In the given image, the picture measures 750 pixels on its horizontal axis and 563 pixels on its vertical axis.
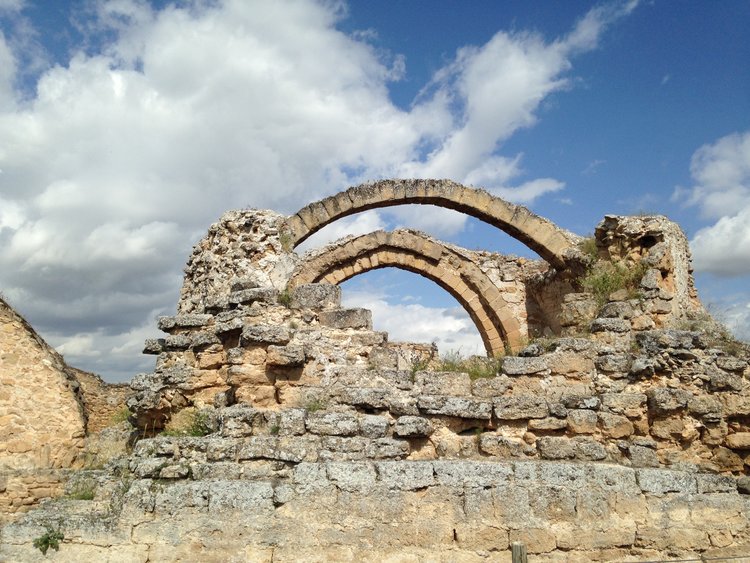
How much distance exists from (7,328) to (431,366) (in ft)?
23.0

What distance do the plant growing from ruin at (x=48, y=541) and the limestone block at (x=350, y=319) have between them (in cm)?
279

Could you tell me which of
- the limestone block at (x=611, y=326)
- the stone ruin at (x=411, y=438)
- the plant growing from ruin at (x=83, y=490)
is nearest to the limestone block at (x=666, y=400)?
the stone ruin at (x=411, y=438)

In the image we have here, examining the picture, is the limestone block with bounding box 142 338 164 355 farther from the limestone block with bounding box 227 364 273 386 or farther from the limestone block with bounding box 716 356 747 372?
the limestone block with bounding box 716 356 747 372

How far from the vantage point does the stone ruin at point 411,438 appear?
455 centimetres

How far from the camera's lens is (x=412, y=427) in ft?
17.0

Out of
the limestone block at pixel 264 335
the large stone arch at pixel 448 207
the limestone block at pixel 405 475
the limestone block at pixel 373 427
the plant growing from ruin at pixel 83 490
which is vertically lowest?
the plant growing from ruin at pixel 83 490

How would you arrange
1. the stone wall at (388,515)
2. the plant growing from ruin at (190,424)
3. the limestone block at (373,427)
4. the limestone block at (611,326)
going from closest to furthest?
the stone wall at (388,515), the limestone block at (373,427), the plant growing from ruin at (190,424), the limestone block at (611,326)

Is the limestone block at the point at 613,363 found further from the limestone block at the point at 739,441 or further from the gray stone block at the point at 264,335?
the gray stone block at the point at 264,335

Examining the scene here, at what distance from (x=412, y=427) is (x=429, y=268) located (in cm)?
752

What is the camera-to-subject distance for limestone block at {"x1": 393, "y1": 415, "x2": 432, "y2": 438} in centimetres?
518

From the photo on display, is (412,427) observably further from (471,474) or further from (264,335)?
(264,335)

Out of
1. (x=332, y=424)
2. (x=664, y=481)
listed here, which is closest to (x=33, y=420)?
(x=332, y=424)

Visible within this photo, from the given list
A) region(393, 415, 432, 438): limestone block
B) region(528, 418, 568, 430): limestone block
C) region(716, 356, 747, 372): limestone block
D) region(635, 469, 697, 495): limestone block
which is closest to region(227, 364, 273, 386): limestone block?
region(393, 415, 432, 438): limestone block

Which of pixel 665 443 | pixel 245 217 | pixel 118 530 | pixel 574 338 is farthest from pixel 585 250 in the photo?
pixel 118 530
